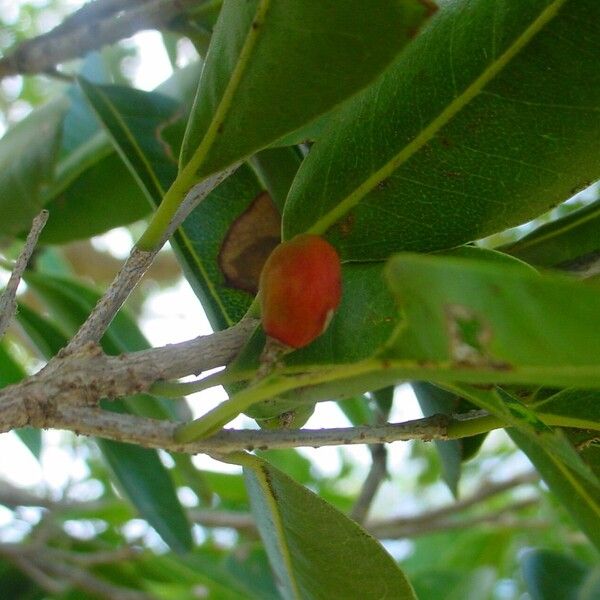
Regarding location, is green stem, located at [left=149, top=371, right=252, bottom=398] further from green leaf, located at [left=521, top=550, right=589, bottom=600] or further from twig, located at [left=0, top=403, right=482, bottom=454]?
green leaf, located at [left=521, top=550, right=589, bottom=600]

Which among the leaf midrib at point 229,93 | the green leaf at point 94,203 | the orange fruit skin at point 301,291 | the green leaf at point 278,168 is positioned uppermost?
the green leaf at point 94,203

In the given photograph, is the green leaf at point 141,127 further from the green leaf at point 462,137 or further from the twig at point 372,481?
the twig at point 372,481

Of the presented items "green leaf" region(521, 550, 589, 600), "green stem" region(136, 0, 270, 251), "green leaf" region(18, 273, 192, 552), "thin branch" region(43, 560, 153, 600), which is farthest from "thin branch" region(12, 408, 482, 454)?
"thin branch" region(43, 560, 153, 600)

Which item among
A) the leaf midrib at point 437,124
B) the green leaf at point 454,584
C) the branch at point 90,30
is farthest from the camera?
the green leaf at point 454,584

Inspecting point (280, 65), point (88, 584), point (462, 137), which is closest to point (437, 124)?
point (462, 137)

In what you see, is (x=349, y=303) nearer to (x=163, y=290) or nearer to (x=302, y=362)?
(x=302, y=362)

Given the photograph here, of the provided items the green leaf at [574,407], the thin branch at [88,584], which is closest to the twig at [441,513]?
the thin branch at [88,584]
